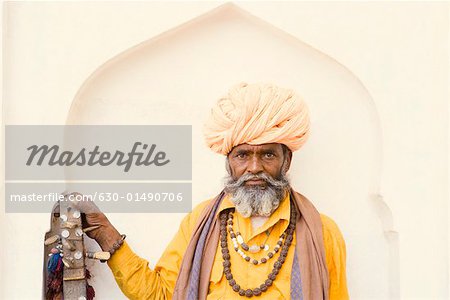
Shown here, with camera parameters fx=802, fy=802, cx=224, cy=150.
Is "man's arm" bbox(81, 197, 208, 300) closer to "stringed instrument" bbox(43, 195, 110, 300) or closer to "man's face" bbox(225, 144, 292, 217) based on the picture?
"stringed instrument" bbox(43, 195, 110, 300)

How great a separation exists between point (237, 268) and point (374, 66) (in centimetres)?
98

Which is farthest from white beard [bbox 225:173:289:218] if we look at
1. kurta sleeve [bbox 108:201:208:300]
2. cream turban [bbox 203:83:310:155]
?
kurta sleeve [bbox 108:201:208:300]

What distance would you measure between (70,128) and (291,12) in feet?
3.27

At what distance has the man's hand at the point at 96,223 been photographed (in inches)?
114

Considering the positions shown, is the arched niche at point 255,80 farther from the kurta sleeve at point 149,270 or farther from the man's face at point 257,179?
the man's face at point 257,179

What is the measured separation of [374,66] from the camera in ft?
10.4

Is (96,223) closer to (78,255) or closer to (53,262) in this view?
(78,255)

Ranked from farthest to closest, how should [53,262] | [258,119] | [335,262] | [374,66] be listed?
[374,66] < [53,262] < [335,262] < [258,119]

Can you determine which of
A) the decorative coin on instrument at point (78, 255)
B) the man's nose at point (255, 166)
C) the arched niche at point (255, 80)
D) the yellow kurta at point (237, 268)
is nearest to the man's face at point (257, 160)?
the man's nose at point (255, 166)

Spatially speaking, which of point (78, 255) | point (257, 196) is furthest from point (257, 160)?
point (78, 255)

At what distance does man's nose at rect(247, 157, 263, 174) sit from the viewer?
9.35 ft

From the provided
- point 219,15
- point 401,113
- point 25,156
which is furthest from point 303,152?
point 25,156

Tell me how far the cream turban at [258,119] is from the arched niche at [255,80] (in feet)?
1.26

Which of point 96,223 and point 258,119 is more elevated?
point 258,119
